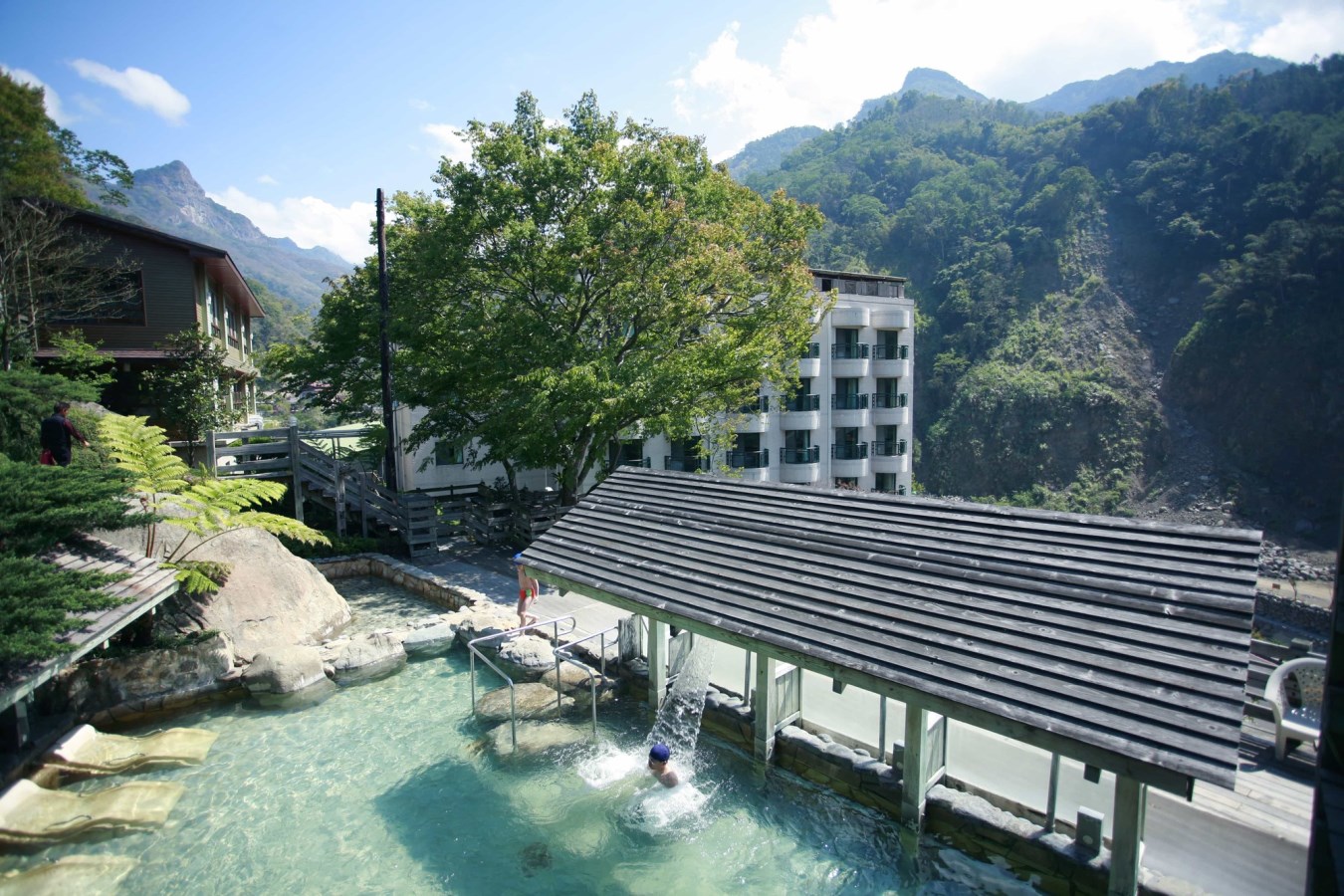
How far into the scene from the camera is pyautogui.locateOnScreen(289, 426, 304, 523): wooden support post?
62.5ft

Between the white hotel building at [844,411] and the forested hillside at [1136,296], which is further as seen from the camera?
the forested hillside at [1136,296]

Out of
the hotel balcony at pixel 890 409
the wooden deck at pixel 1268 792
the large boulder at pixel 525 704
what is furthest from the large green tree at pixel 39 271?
the hotel balcony at pixel 890 409

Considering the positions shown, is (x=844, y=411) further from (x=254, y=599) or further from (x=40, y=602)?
(x=40, y=602)

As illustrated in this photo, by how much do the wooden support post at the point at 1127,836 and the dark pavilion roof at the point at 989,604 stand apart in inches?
39.1

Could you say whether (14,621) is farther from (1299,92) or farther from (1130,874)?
(1299,92)

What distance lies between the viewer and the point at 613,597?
8.88 m

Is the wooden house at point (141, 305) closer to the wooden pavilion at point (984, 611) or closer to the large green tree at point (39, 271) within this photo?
the large green tree at point (39, 271)

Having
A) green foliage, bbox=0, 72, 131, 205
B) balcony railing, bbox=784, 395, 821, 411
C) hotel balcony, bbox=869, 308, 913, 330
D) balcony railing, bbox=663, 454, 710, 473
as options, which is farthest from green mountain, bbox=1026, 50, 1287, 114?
green foliage, bbox=0, 72, 131, 205

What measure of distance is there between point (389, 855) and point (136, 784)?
3686 millimetres

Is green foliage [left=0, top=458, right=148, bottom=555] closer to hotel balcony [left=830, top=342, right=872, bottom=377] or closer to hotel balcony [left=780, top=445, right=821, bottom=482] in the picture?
hotel balcony [left=780, top=445, right=821, bottom=482]

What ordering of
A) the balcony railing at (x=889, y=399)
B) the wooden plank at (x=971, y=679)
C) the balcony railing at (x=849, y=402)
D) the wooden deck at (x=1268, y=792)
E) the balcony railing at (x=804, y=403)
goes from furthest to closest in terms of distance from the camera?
the balcony railing at (x=889, y=399)
the balcony railing at (x=849, y=402)
the balcony railing at (x=804, y=403)
the wooden deck at (x=1268, y=792)
the wooden plank at (x=971, y=679)

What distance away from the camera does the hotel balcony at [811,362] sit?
3519 centimetres

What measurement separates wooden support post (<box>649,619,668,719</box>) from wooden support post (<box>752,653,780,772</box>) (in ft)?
5.86

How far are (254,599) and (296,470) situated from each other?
23.0 ft
